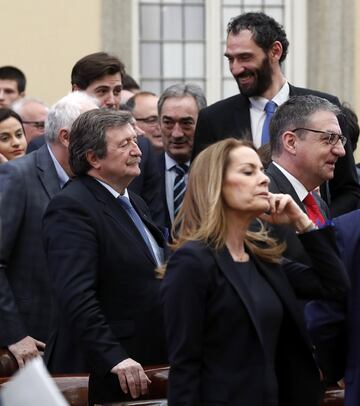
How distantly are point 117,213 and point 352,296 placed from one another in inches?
51.2

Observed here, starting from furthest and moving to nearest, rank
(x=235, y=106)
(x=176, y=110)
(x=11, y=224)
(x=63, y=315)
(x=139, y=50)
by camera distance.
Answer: (x=139, y=50) → (x=176, y=110) → (x=235, y=106) → (x=11, y=224) → (x=63, y=315)

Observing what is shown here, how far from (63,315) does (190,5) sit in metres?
8.98

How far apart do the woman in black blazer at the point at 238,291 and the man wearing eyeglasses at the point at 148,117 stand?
15.0ft

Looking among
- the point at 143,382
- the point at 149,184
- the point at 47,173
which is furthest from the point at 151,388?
the point at 149,184

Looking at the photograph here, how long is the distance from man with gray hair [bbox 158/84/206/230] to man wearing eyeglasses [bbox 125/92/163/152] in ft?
3.23

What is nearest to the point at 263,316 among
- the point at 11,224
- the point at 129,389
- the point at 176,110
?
the point at 129,389

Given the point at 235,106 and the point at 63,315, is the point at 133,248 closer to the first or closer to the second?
the point at 63,315

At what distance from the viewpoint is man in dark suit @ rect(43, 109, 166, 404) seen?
6484mm

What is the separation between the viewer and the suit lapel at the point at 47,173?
294 inches

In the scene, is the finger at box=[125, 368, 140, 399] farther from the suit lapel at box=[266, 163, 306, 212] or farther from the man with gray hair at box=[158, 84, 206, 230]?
the man with gray hair at box=[158, 84, 206, 230]

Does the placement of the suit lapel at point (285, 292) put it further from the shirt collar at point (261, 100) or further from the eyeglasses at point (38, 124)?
the eyeglasses at point (38, 124)

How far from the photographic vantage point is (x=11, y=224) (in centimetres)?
732

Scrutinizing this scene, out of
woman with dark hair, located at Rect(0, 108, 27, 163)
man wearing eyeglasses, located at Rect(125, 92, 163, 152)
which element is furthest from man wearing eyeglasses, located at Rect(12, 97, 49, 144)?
woman with dark hair, located at Rect(0, 108, 27, 163)

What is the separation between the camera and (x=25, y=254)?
290 inches
